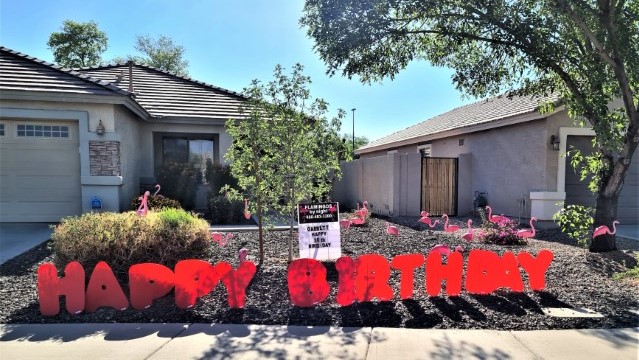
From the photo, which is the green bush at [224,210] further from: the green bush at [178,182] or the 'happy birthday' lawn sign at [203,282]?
the 'happy birthday' lawn sign at [203,282]

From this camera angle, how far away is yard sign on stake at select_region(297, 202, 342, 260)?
6.38 m

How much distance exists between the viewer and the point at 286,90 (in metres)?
6.42

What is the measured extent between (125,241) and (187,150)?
9323 mm

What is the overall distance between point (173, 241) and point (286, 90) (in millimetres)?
2770

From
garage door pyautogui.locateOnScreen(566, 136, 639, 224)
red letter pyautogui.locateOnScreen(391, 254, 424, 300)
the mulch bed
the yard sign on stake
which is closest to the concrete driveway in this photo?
the mulch bed

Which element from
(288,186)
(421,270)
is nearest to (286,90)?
(288,186)

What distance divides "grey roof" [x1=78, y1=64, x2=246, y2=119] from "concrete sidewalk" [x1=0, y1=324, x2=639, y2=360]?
9301 mm

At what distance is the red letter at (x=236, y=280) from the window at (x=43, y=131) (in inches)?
313

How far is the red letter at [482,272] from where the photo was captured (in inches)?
202

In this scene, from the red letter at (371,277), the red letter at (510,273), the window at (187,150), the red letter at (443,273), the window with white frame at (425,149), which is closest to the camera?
the red letter at (371,277)

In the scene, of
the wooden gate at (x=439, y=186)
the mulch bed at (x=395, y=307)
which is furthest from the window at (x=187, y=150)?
the mulch bed at (x=395, y=307)

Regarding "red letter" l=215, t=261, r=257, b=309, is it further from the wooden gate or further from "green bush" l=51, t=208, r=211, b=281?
the wooden gate

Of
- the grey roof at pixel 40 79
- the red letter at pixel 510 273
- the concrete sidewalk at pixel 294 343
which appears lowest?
the concrete sidewalk at pixel 294 343

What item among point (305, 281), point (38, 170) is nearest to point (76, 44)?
point (38, 170)
